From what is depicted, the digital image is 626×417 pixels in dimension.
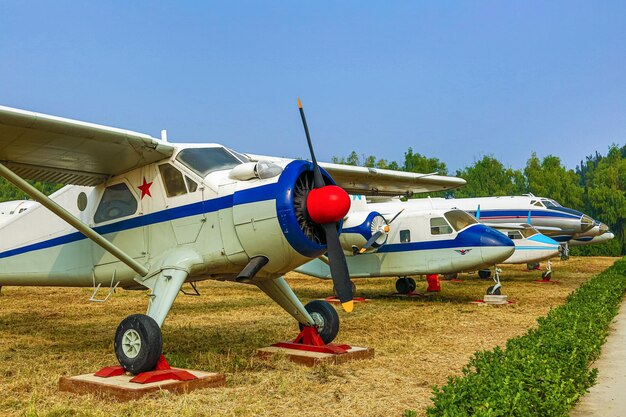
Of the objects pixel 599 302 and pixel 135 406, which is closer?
pixel 135 406

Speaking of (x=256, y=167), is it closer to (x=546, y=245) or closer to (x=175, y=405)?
(x=175, y=405)

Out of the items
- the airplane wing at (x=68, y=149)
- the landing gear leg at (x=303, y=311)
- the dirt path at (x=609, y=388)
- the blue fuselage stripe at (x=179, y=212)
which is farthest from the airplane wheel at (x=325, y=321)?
the dirt path at (x=609, y=388)

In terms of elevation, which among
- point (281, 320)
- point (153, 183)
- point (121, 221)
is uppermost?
point (153, 183)

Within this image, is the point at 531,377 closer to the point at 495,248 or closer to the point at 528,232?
the point at 495,248

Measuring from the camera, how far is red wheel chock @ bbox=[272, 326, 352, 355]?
7.27 m

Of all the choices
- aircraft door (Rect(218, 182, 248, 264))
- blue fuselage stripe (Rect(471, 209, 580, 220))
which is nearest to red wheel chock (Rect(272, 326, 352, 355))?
aircraft door (Rect(218, 182, 248, 264))

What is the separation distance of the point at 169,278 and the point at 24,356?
278cm

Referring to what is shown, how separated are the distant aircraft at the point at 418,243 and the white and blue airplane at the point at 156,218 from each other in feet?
24.1

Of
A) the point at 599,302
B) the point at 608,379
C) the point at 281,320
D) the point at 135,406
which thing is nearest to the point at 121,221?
the point at 135,406

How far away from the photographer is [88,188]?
8133 millimetres

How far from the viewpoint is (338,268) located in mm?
6344

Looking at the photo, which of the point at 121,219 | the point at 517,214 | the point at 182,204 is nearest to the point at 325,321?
the point at 182,204

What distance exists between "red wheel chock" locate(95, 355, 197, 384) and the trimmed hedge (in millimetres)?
2449

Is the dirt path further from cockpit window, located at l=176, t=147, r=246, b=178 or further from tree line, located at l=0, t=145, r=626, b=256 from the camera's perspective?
tree line, located at l=0, t=145, r=626, b=256
